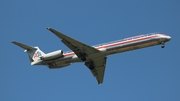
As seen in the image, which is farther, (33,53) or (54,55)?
(33,53)

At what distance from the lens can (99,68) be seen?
39.3 m

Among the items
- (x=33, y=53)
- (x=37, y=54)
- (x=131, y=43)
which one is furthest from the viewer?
(x=33, y=53)

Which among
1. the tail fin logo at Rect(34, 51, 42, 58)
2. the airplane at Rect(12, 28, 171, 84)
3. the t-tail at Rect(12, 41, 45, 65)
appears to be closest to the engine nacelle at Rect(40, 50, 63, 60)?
the airplane at Rect(12, 28, 171, 84)

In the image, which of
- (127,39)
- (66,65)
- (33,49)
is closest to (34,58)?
(33,49)

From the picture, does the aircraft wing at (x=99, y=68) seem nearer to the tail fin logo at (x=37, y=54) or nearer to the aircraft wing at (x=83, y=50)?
the aircraft wing at (x=83, y=50)

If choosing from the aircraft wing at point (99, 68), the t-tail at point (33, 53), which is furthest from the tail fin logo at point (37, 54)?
the aircraft wing at point (99, 68)

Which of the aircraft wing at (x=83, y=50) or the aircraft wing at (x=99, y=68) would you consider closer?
the aircraft wing at (x=83, y=50)

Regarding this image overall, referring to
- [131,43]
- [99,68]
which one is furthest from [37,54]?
[131,43]

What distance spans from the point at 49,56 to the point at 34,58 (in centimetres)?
279

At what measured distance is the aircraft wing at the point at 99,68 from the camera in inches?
1501

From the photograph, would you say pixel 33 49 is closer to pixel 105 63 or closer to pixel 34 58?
pixel 34 58

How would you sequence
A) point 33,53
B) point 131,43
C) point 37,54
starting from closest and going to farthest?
point 131,43
point 37,54
point 33,53

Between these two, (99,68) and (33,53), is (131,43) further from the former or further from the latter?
(33,53)

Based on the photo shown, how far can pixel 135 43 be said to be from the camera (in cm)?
3409
